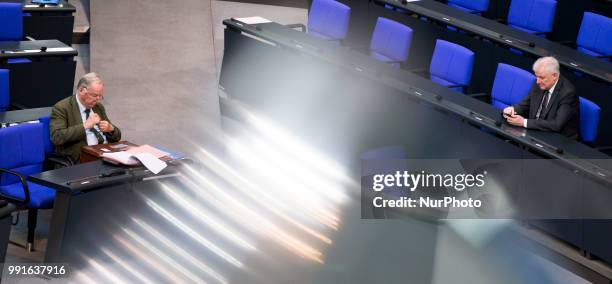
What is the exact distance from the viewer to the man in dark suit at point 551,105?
6699 millimetres

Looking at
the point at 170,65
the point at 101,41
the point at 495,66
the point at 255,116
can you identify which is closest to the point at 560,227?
the point at 495,66

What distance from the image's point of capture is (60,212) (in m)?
6.08

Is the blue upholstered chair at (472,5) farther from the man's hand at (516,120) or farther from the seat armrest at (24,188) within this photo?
the seat armrest at (24,188)

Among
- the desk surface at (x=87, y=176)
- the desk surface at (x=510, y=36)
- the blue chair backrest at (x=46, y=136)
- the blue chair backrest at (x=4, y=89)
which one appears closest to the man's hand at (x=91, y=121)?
the blue chair backrest at (x=46, y=136)

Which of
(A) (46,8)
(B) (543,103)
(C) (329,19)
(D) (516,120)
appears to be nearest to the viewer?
(D) (516,120)

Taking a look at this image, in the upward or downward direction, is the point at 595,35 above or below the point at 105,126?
above

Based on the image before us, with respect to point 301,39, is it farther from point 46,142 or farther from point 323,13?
point 46,142

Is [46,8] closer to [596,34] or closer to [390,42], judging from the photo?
[390,42]

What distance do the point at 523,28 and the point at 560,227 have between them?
2866 millimetres

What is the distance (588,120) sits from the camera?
681 cm

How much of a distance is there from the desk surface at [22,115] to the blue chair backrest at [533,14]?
13.3 ft

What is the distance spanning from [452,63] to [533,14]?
4.02 feet

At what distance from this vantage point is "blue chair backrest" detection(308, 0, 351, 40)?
350 inches

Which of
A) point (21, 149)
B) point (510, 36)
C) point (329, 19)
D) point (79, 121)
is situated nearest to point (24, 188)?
point (21, 149)
